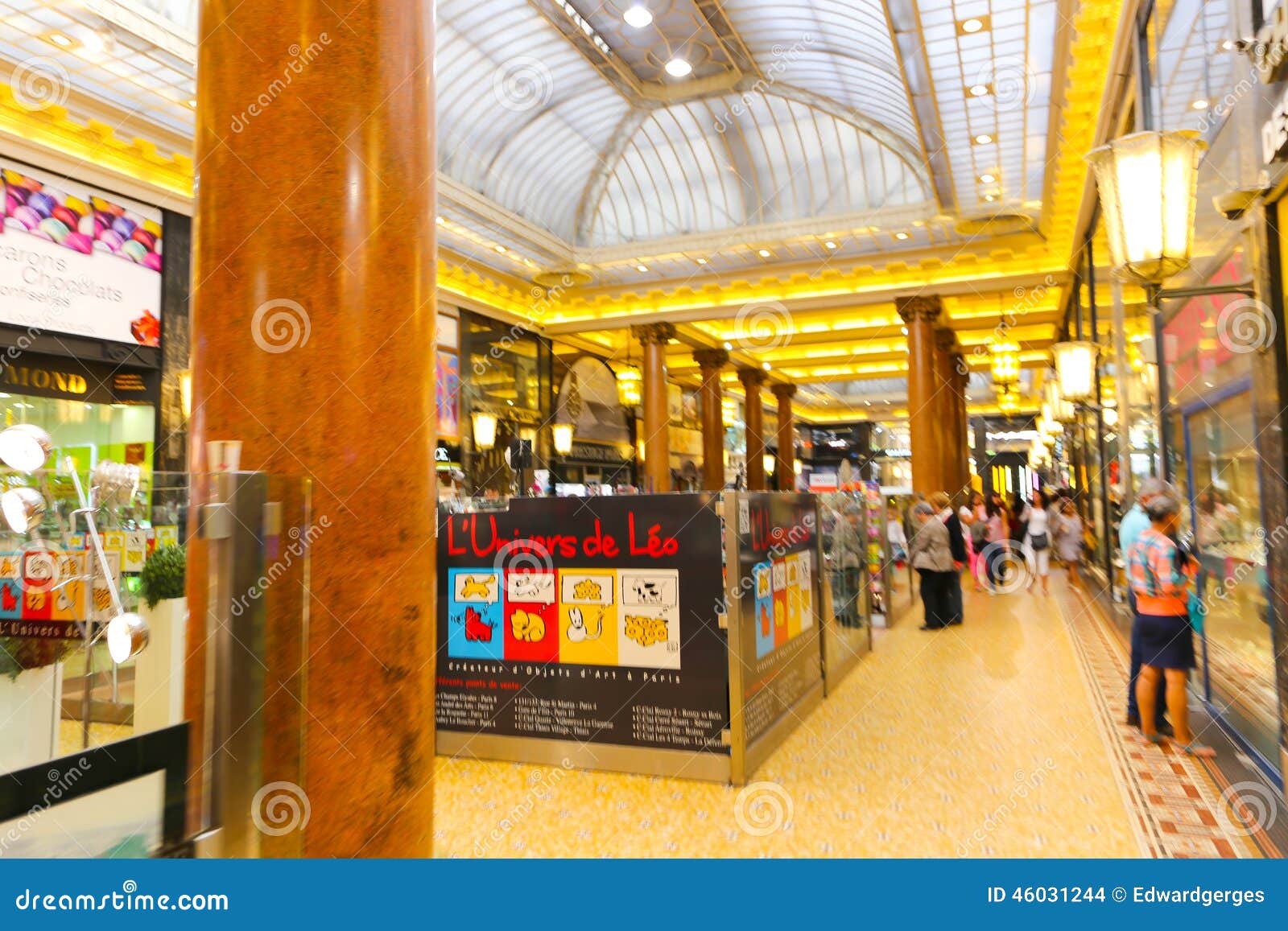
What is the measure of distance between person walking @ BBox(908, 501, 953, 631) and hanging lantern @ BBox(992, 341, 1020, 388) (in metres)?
5.51

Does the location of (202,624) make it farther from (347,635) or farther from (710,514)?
(710,514)

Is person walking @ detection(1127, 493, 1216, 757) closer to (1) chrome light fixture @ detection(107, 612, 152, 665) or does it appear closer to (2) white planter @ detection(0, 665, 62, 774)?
(1) chrome light fixture @ detection(107, 612, 152, 665)

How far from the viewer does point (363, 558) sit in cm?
193

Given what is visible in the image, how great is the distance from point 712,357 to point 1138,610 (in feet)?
49.9

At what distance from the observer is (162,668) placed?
1.40m

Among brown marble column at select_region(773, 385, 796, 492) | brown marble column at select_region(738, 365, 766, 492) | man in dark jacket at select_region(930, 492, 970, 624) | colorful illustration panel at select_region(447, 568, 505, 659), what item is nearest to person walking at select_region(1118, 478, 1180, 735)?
colorful illustration panel at select_region(447, 568, 505, 659)

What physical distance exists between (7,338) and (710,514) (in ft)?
23.3

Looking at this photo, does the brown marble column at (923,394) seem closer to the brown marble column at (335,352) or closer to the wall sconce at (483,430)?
the wall sconce at (483,430)

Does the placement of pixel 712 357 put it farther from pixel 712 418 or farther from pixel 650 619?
pixel 650 619

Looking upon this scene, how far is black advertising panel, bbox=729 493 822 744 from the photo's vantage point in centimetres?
418

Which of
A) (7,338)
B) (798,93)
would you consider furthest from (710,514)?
(798,93)

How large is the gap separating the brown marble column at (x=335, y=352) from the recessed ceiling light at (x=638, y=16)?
864 centimetres

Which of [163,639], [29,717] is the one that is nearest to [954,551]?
[163,639]

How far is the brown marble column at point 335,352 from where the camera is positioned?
74.5 inches
